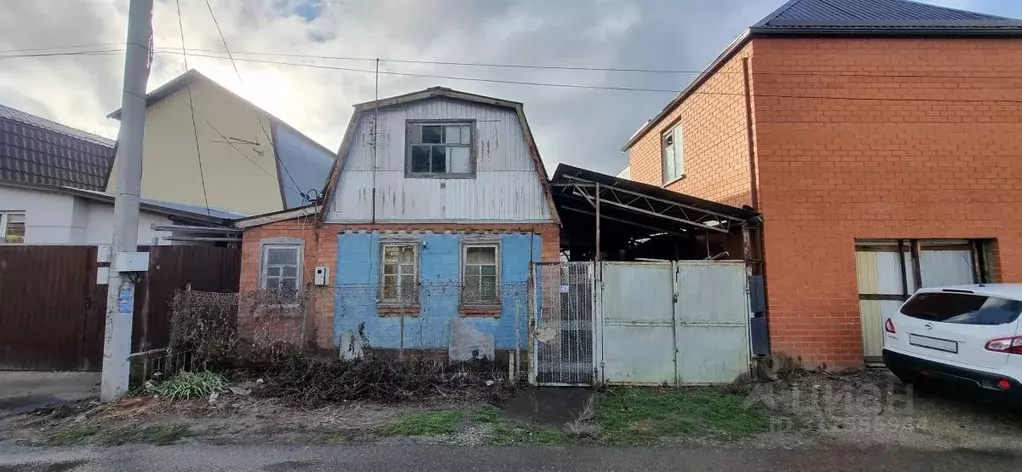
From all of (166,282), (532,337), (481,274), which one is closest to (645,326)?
(532,337)

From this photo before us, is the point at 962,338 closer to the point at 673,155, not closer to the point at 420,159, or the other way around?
the point at 673,155

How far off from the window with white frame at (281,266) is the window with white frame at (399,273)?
1634mm

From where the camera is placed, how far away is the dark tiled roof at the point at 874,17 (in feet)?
28.1

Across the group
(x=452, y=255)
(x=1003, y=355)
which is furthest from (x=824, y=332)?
(x=452, y=255)

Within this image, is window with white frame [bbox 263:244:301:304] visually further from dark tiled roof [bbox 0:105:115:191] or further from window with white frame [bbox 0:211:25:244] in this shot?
dark tiled roof [bbox 0:105:115:191]

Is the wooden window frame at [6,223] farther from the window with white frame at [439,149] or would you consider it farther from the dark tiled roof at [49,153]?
the window with white frame at [439,149]

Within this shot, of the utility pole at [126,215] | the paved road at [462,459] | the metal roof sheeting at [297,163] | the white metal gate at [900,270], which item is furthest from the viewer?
the metal roof sheeting at [297,163]

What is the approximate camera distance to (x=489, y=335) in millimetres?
8625

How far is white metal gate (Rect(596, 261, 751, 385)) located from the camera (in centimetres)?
745

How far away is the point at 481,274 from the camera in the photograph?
896cm

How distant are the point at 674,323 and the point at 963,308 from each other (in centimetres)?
345

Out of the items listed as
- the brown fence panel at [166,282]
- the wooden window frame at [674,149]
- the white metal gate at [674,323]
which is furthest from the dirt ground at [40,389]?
the wooden window frame at [674,149]

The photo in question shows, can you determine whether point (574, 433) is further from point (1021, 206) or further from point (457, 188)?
point (1021, 206)

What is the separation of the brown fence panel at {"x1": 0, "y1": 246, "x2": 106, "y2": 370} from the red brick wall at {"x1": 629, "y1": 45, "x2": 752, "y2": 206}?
38.5 ft
